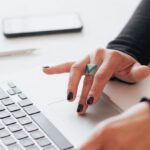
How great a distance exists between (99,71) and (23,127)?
0.17 meters

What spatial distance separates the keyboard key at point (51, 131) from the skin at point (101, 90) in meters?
0.06

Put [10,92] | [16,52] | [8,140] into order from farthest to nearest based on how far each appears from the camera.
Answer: [16,52]
[10,92]
[8,140]

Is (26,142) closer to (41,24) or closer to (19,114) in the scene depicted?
(19,114)

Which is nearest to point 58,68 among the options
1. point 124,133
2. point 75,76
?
point 75,76

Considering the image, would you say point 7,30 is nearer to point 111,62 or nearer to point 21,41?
point 21,41

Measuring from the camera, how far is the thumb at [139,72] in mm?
658

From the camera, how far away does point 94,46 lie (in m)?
0.84

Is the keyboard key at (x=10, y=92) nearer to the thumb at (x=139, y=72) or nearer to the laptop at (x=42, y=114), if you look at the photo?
the laptop at (x=42, y=114)

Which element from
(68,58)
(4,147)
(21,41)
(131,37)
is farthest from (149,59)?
(4,147)

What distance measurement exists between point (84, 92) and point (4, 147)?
0.17 m

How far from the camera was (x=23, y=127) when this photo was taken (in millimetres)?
568

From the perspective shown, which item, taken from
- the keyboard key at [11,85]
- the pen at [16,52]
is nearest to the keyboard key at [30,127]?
the keyboard key at [11,85]

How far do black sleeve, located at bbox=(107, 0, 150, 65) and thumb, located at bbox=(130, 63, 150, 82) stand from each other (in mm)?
83

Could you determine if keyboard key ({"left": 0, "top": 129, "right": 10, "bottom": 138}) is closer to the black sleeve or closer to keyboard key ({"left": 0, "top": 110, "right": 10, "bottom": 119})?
keyboard key ({"left": 0, "top": 110, "right": 10, "bottom": 119})
